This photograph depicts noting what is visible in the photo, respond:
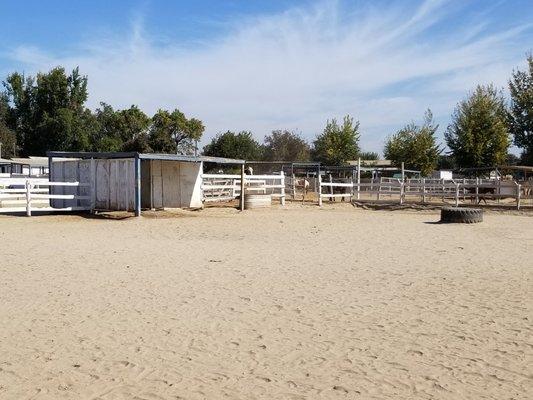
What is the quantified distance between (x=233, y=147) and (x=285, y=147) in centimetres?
1867

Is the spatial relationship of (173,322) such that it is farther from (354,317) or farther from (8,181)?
(8,181)

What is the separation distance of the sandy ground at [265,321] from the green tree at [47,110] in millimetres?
55665

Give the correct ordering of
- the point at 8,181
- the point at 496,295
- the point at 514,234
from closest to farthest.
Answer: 1. the point at 496,295
2. the point at 514,234
3. the point at 8,181

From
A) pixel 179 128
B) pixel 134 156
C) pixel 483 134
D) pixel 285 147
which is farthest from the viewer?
pixel 285 147

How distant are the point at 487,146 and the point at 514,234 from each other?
3032 centimetres

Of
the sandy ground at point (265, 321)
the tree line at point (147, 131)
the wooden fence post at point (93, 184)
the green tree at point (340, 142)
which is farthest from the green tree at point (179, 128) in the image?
the sandy ground at point (265, 321)

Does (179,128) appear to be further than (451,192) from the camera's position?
Yes

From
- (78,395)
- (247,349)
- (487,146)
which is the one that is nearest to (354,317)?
(247,349)

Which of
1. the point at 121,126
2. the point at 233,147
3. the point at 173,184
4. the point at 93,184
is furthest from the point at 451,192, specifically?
the point at 121,126

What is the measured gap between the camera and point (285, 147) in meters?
82.4

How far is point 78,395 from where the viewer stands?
389 cm

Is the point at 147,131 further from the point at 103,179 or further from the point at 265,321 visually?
the point at 265,321

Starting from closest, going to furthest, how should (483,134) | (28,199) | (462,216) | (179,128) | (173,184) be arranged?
(462,216)
(28,199)
(173,184)
(483,134)
(179,128)

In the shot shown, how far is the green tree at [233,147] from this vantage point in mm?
64625
